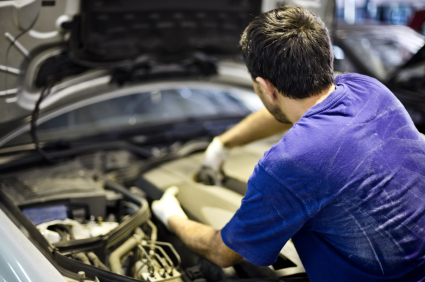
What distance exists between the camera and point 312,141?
873mm

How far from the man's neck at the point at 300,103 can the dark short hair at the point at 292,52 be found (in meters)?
0.02

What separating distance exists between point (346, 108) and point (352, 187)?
20cm

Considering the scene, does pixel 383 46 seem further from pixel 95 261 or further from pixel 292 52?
pixel 95 261

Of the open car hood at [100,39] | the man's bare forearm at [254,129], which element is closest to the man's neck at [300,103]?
the man's bare forearm at [254,129]

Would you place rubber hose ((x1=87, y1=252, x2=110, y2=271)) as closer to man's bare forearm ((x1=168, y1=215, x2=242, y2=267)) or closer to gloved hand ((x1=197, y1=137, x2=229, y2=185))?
man's bare forearm ((x1=168, y1=215, x2=242, y2=267))

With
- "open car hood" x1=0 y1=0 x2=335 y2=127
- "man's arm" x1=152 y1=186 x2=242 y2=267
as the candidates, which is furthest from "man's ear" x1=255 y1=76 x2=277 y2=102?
"open car hood" x1=0 y1=0 x2=335 y2=127

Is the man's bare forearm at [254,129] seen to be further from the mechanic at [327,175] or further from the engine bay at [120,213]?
the mechanic at [327,175]

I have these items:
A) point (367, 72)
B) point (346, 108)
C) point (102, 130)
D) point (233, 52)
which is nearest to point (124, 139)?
point (102, 130)

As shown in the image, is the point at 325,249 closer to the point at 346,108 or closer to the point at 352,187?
the point at 352,187

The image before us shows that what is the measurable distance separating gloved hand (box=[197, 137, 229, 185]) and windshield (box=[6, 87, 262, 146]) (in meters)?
0.54

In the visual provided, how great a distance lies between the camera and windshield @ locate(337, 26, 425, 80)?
3.79 meters

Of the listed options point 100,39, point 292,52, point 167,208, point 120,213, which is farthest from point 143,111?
point 292,52

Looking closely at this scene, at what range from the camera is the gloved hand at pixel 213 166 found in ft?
5.68

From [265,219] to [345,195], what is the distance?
7.8 inches
